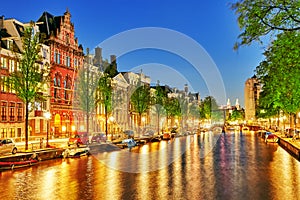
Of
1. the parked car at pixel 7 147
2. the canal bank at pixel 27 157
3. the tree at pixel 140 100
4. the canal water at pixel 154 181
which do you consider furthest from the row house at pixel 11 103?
the canal water at pixel 154 181

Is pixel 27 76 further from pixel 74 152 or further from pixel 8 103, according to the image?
pixel 8 103

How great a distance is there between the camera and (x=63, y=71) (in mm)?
77125

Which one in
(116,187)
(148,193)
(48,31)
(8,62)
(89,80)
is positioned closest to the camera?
(148,193)

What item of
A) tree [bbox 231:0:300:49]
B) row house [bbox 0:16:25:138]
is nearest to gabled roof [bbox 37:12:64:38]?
row house [bbox 0:16:25:138]

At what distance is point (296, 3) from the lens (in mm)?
20453

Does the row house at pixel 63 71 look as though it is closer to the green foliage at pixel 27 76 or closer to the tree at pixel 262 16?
the green foliage at pixel 27 76

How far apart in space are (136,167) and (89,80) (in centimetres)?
3496

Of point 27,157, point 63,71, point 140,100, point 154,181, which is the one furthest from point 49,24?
point 154,181

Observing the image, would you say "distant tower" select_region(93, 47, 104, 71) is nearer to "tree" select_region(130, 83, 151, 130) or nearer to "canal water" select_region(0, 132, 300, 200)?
"tree" select_region(130, 83, 151, 130)

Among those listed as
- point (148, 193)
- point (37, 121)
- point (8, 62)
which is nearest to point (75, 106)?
point (37, 121)

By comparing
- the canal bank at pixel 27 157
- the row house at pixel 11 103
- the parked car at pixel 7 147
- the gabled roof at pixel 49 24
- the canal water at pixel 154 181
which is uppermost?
the gabled roof at pixel 49 24

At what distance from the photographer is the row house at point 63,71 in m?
73.5

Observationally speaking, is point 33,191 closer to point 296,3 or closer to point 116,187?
point 116,187

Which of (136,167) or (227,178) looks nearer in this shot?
(227,178)
